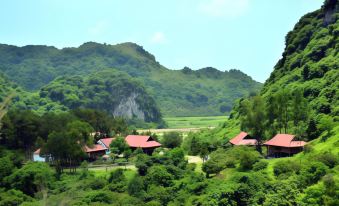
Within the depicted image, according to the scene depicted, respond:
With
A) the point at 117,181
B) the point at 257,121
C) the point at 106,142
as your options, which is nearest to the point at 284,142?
the point at 257,121

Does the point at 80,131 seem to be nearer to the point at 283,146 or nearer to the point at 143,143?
the point at 143,143

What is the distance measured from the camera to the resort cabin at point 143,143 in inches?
2308

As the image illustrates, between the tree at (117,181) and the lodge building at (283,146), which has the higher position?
→ the lodge building at (283,146)

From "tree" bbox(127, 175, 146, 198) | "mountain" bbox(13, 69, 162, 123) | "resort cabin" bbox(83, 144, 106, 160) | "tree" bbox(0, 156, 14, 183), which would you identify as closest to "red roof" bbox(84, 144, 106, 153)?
"resort cabin" bbox(83, 144, 106, 160)

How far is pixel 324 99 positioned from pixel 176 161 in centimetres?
2120

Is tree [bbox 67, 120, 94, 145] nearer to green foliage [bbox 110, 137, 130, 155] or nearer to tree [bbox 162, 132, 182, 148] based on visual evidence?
green foliage [bbox 110, 137, 130, 155]

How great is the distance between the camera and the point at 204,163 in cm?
4469

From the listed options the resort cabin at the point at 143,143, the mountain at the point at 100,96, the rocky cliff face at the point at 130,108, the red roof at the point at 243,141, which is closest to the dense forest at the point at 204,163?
the red roof at the point at 243,141

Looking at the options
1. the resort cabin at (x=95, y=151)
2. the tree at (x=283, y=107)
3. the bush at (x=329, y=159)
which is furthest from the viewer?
the resort cabin at (x=95, y=151)

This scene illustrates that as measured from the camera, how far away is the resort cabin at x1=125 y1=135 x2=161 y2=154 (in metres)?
58.6

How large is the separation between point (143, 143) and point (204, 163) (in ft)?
53.3

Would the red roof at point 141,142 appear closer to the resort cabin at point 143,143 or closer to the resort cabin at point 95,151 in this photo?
the resort cabin at point 143,143

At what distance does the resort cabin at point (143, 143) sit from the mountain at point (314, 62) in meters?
21.9

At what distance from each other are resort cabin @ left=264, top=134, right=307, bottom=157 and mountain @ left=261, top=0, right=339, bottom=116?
7680mm
